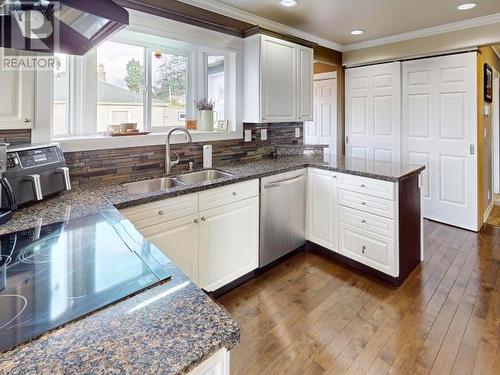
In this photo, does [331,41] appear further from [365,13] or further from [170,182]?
[170,182]

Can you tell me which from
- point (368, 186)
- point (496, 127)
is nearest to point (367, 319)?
point (368, 186)

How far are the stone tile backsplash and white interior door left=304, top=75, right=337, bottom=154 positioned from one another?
1661mm

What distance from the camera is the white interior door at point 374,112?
168 inches

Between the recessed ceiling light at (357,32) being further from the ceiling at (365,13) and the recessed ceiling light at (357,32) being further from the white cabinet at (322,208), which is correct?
the white cabinet at (322,208)

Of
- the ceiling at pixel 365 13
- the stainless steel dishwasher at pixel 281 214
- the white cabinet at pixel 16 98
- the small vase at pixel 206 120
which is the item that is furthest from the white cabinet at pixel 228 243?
the ceiling at pixel 365 13

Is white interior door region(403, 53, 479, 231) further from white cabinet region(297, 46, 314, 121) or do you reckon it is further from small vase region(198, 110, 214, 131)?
small vase region(198, 110, 214, 131)

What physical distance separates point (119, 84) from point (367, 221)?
2329 millimetres

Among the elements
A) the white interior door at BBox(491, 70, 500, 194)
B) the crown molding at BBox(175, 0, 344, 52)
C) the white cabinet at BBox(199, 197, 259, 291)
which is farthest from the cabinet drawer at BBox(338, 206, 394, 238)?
the white interior door at BBox(491, 70, 500, 194)

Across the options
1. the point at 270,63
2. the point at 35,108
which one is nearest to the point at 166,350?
the point at 35,108

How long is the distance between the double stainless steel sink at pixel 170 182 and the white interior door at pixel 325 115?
2.64 meters

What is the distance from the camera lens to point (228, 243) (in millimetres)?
2477

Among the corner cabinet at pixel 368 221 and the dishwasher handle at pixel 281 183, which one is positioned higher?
the dishwasher handle at pixel 281 183

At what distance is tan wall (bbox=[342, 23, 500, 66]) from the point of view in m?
3.41

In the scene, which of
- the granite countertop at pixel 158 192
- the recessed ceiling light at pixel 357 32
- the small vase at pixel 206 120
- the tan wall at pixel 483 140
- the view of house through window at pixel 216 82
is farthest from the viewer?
the recessed ceiling light at pixel 357 32
